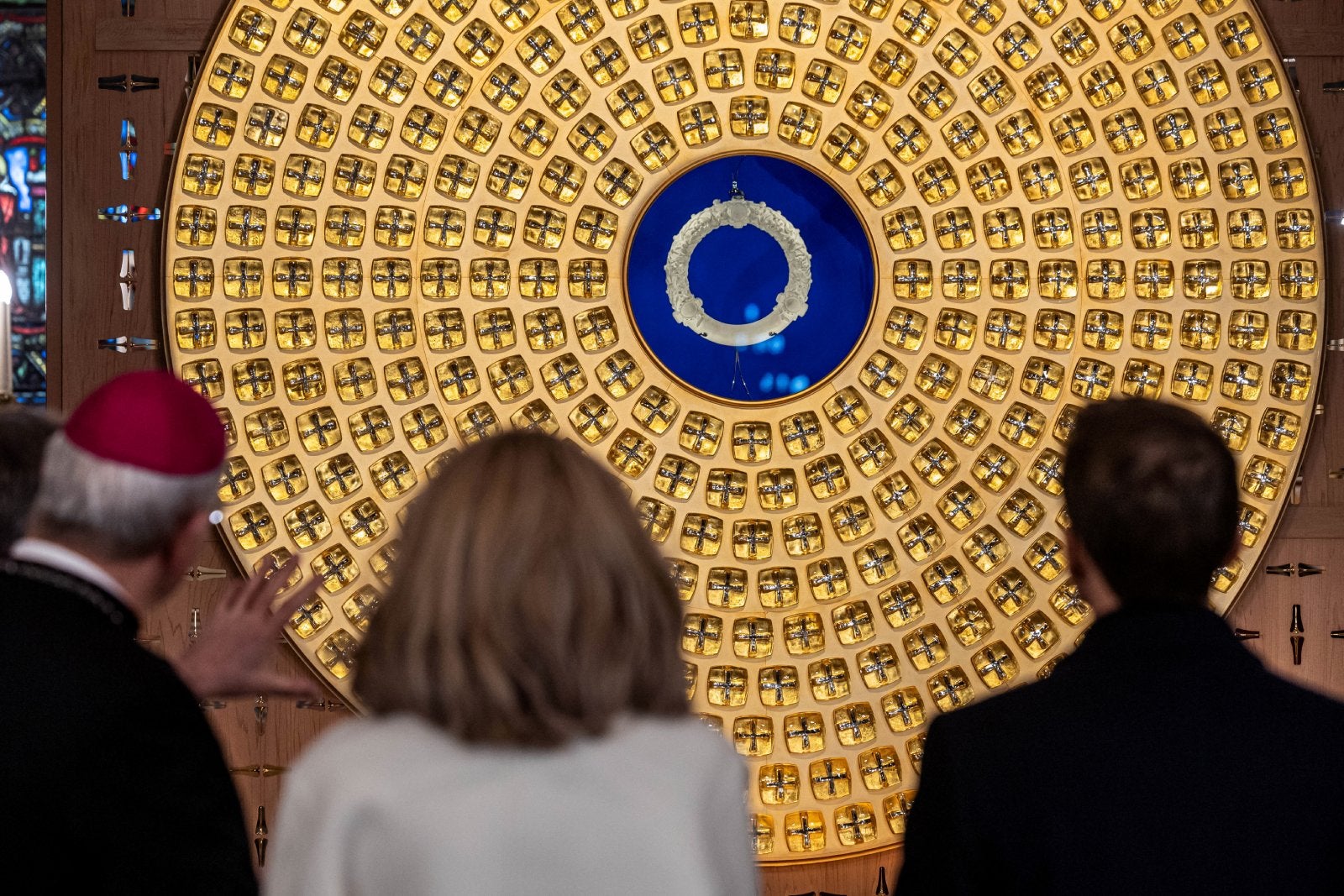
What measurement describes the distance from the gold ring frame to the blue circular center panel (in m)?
0.06

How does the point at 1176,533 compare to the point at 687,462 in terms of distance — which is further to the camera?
the point at 687,462

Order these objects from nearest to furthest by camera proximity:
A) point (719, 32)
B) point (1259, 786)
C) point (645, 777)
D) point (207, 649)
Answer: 1. point (645, 777)
2. point (1259, 786)
3. point (207, 649)
4. point (719, 32)

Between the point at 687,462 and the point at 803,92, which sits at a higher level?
the point at 803,92

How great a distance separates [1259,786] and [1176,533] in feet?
1.22

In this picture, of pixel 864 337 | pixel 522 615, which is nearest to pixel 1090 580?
pixel 522 615

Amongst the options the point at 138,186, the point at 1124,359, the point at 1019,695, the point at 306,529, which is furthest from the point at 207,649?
the point at 1124,359

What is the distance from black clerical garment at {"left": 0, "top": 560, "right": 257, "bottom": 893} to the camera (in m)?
2.08

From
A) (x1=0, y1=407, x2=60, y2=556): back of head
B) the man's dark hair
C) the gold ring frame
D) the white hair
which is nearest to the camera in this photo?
the man's dark hair

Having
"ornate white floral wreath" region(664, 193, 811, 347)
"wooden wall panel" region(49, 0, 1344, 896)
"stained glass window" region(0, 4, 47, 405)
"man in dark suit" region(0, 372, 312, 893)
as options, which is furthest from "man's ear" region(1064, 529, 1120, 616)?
"stained glass window" region(0, 4, 47, 405)

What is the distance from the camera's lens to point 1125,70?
178 inches

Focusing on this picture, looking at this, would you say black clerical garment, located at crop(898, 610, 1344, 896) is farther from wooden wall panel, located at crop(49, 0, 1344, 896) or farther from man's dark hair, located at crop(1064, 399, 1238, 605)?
wooden wall panel, located at crop(49, 0, 1344, 896)

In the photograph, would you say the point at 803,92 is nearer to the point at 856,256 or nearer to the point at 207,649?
the point at 856,256

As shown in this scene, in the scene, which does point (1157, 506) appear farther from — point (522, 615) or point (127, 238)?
point (127, 238)

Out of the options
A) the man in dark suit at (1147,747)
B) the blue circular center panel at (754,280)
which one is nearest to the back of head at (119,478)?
the man in dark suit at (1147,747)
